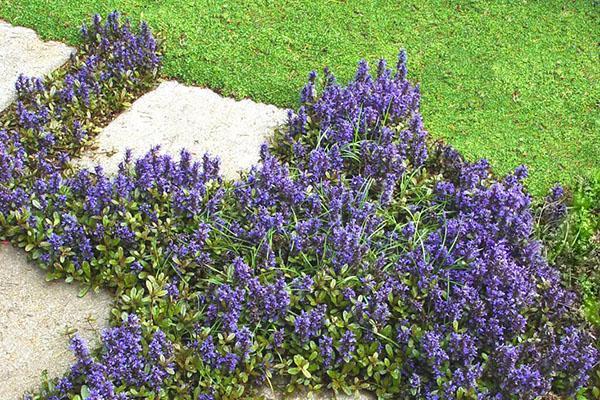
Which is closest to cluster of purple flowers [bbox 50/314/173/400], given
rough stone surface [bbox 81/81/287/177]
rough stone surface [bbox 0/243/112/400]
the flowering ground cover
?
the flowering ground cover

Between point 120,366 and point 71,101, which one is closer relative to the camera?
point 120,366

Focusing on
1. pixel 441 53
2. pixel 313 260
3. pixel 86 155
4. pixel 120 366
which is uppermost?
pixel 441 53

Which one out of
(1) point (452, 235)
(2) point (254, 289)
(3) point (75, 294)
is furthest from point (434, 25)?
(3) point (75, 294)

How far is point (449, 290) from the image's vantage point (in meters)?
3.79

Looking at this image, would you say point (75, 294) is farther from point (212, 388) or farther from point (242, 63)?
point (242, 63)

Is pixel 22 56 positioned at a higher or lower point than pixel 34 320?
higher

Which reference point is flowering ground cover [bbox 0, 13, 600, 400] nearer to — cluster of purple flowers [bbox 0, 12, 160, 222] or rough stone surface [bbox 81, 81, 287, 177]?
cluster of purple flowers [bbox 0, 12, 160, 222]

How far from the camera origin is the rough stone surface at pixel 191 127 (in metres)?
4.68

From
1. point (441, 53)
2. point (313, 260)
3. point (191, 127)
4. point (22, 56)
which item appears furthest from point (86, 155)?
point (441, 53)

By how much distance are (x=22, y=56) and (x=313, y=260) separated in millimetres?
2914

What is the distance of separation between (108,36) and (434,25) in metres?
A: 2.50

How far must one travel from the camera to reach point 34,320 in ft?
12.3

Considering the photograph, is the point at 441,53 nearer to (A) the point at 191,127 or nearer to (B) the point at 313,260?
(A) the point at 191,127

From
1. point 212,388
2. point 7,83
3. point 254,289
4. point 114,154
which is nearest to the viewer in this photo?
point 212,388
